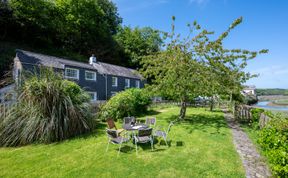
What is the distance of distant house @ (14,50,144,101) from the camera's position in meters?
16.2

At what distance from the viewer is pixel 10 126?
6.98m

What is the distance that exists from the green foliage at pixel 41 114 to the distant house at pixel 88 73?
804cm

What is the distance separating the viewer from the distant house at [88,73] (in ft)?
53.3

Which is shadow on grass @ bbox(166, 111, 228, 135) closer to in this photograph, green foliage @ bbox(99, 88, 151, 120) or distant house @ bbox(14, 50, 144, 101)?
green foliage @ bbox(99, 88, 151, 120)

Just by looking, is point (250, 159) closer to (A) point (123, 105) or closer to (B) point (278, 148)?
(B) point (278, 148)

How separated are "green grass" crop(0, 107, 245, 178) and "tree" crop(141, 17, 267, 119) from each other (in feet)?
15.8

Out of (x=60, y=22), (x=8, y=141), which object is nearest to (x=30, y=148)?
(x=8, y=141)

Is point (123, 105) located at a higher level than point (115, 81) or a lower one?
lower

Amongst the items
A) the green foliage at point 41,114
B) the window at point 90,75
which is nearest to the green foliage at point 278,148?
the green foliage at point 41,114

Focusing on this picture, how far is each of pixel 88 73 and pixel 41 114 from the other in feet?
49.8

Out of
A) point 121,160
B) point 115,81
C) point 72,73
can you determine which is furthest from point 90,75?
point 121,160

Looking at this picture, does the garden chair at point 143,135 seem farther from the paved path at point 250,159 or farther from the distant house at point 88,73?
the distant house at point 88,73

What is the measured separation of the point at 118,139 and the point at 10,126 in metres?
4.87

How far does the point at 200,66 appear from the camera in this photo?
37.9ft
